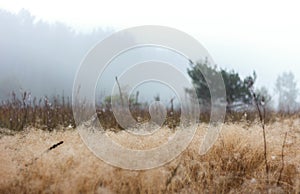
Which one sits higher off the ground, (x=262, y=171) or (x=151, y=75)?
(x=151, y=75)

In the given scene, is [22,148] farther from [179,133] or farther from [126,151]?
[179,133]

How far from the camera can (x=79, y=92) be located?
5508 millimetres

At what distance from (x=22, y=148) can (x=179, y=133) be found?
1480 millimetres

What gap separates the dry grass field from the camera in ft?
9.48

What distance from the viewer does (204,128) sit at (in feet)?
15.0

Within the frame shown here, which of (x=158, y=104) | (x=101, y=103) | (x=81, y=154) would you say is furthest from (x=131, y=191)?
(x=101, y=103)

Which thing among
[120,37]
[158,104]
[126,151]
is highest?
[120,37]

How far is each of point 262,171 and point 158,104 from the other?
3.28 m

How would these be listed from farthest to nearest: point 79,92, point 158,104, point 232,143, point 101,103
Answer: point 101,103, point 158,104, point 79,92, point 232,143

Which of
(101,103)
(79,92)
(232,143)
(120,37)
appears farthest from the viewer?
(101,103)

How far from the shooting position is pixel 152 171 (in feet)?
10.2

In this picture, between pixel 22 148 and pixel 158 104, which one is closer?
pixel 22 148

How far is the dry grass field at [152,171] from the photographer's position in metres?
2.89

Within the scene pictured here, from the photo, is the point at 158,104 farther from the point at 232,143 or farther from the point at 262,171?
the point at 262,171
